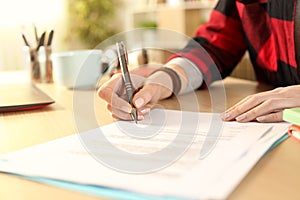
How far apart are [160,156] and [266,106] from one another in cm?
25

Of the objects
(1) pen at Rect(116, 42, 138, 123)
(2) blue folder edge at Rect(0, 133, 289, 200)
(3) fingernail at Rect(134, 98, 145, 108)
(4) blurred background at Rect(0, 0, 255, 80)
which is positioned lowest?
(4) blurred background at Rect(0, 0, 255, 80)

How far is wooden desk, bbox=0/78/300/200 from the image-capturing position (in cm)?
43

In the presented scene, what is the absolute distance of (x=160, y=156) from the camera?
52 centimetres

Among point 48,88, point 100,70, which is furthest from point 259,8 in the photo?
point 48,88

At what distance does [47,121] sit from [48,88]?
47 cm

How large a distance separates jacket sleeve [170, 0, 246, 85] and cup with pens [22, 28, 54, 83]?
494mm

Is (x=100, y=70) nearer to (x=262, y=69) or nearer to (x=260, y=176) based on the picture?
(x=262, y=69)

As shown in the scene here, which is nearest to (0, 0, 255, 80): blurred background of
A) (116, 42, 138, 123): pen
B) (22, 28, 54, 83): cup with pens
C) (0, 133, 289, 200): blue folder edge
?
(22, 28, 54, 83): cup with pens

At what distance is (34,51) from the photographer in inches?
54.2

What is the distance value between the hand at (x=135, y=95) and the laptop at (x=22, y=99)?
0.50ft

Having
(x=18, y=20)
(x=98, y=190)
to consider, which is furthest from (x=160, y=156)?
(x=18, y=20)

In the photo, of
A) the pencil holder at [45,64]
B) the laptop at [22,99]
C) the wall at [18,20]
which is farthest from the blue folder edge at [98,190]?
the wall at [18,20]

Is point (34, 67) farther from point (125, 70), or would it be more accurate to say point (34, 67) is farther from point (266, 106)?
point (266, 106)

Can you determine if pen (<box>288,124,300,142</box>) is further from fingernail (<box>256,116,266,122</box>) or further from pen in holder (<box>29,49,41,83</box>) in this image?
pen in holder (<box>29,49,41,83</box>)
